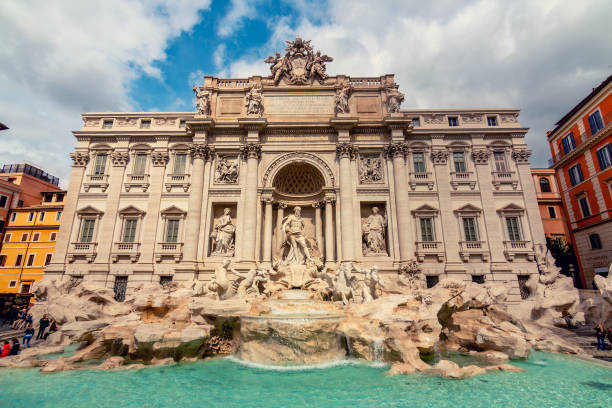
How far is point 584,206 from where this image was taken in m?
22.4

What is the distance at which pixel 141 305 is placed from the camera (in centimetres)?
1337

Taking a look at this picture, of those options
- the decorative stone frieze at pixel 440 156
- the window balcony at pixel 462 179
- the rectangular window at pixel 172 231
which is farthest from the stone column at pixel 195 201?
the window balcony at pixel 462 179

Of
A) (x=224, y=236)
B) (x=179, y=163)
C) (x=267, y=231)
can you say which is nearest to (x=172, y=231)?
(x=224, y=236)

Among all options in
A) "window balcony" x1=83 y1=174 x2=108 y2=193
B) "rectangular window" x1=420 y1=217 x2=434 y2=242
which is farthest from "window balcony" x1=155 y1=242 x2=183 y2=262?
"rectangular window" x1=420 y1=217 x2=434 y2=242

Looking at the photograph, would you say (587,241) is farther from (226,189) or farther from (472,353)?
(226,189)

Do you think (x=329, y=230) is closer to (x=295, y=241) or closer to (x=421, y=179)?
(x=295, y=241)

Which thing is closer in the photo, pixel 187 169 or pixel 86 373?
pixel 86 373

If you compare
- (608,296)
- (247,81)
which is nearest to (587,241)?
(608,296)

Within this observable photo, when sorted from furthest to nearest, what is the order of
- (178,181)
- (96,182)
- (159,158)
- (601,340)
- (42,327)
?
(159,158), (96,182), (178,181), (42,327), (601,340)

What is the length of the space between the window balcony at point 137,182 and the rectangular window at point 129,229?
224cm

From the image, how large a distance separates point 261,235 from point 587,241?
24381 millimetres

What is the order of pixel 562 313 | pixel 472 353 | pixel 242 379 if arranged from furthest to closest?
pixel 562 313, pixel 472 353, pixel 242 379

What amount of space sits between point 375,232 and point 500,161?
11067 millimetres

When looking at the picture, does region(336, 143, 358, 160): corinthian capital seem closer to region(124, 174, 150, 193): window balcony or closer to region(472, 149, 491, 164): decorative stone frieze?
region(472, 149, 491, 164): decorative stone frieze
